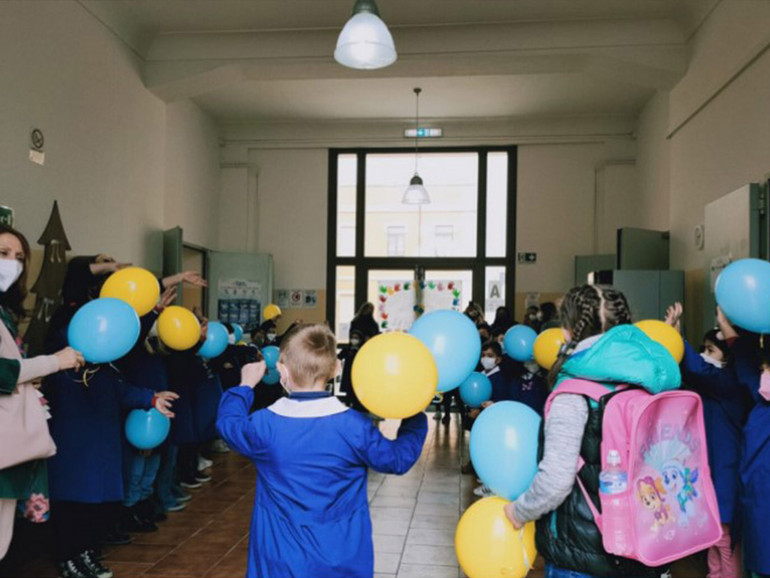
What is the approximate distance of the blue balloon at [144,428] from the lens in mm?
3303

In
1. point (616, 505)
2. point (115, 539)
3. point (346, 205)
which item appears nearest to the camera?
point (616, 505)

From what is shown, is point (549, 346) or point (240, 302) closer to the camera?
point (549, 346)

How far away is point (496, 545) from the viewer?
1653 millimetres

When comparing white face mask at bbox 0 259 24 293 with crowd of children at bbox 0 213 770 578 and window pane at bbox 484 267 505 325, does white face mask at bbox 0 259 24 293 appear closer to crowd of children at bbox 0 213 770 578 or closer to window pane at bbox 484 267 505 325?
crowd of children at bbox 0 213 770 578

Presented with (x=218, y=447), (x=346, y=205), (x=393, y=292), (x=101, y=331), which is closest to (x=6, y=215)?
(x=101, y=331)

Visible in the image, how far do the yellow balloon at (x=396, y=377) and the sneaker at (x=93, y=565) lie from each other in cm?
214

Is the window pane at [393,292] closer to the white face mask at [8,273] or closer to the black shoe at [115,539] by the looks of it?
the black shoe at [115,539]

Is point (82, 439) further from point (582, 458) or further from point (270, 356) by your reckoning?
point (270, 356)

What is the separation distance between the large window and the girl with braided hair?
291 inches

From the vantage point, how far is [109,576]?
3080 mm

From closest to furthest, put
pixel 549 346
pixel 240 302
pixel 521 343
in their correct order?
1. pixel 549 346
2. pixel 521 343
3. pixel 240 302

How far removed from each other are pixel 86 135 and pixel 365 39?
287 cm

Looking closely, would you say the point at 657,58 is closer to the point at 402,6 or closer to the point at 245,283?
the point at 402,6

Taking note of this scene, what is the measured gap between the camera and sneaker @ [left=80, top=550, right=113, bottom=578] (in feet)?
10.0
